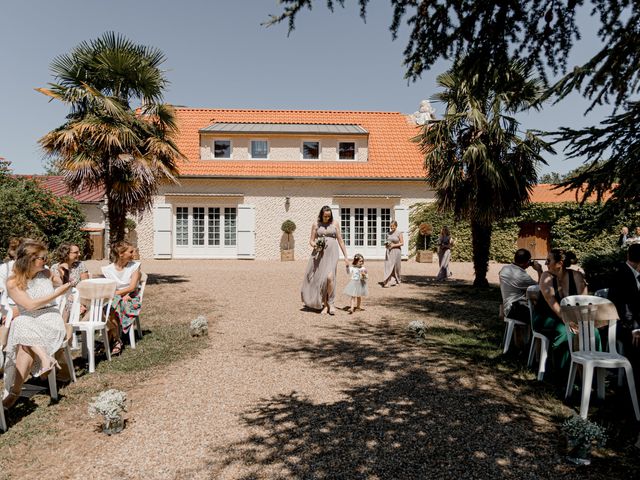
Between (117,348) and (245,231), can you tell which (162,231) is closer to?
(245,231)

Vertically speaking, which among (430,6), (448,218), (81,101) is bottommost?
(448,218)

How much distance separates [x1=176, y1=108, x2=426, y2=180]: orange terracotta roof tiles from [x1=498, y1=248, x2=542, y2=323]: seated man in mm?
12751

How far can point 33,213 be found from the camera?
1082 centimetres

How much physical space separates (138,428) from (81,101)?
927cm

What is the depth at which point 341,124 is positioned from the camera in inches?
860

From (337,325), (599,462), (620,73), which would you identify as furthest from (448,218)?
(599,462)

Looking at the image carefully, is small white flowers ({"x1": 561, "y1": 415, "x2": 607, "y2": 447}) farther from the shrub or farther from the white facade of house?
the white facade of house

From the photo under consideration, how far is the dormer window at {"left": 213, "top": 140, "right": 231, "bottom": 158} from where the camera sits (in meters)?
20.1

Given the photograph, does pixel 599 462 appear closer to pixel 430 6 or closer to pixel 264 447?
pixel 264 447

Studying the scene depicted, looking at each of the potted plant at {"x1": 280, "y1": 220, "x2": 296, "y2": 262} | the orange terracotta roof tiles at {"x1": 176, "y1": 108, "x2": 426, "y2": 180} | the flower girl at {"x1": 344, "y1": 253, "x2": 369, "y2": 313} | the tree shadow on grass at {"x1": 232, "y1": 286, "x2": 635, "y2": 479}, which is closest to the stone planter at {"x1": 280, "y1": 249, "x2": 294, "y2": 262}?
the potted plant at {"x1": 280, "y1": 220, "x2": 296, "y2": 262}

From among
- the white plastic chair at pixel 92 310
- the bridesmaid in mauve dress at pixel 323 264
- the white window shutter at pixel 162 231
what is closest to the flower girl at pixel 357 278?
the bridesmaid in mauve dress at pixel 323 264

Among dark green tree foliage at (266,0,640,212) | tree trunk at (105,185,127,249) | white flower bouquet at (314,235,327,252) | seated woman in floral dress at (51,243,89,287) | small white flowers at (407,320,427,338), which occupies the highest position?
dark green tree foliage at (266,0,640,212)

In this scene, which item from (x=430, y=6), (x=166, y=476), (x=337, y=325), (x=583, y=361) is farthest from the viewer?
(x=337, y=325)

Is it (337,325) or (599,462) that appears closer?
(599,462)
